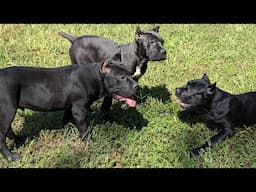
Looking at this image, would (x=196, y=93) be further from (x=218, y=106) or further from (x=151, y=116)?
(x=151, y=116)

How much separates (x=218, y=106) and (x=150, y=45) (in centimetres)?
148

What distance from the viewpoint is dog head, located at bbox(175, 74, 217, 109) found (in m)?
6.62

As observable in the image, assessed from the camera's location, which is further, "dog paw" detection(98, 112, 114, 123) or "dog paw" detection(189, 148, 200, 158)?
"dog paw" detection(98, 112, 114, 123)

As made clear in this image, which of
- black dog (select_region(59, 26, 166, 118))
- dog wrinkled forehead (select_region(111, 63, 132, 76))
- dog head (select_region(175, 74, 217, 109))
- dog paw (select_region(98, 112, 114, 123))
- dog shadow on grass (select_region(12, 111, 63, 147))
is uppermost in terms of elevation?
black dog (select_region(59, 26, 166, 118))

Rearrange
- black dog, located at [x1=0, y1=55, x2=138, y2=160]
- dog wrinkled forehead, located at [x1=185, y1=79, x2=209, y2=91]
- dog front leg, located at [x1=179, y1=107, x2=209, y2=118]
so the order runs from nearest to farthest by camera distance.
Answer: black dog, located at [x1=0, y1=55, x2=138, y2=160] < dog wrinkled forehead, located at [x1=185, y1=79, x2=209, y2=91] < dog front leg, located at [x1=179, y1=107, x2=209, y2=118]

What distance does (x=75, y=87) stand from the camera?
637cm

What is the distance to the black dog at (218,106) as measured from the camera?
21.7 feet

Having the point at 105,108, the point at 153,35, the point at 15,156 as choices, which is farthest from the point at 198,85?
the point at 15,156

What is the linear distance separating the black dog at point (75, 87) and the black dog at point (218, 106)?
0.86m

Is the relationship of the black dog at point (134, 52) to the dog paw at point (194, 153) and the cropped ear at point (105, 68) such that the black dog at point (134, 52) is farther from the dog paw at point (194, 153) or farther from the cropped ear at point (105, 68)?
the dog paw at point (194, 153)

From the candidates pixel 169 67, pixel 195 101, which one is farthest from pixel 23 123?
pixel 169 67

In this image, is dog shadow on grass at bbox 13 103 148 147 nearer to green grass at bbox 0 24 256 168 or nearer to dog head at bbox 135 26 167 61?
green grass at bbox 0 24 256 168

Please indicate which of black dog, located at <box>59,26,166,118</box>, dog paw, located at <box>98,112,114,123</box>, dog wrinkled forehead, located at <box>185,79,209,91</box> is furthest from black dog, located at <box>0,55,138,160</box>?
dog wrinkled forehead, located at <box>185,79,209,91</box>

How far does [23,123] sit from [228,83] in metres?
3.51
